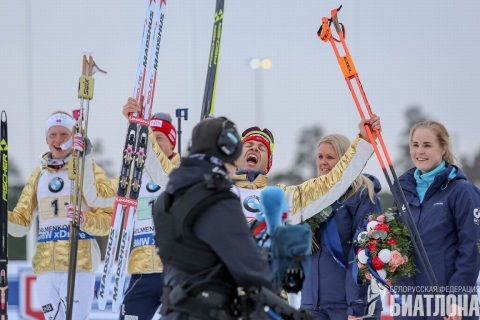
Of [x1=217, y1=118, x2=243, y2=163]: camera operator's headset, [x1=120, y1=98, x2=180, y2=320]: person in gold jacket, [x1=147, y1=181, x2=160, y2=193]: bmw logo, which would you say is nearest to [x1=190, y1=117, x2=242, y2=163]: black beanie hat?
[x1=217, y1=118, x2=243, y2=163]: camera operator's headset

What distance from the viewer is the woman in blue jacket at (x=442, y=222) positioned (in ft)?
11.5

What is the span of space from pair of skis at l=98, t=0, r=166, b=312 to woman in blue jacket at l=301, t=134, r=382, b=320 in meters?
1.04

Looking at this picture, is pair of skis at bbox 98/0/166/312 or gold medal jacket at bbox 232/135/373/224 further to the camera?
pair of skis at bbox 98/0/166/312

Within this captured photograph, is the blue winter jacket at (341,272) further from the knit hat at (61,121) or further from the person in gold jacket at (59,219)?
the knit hat at (61,121)

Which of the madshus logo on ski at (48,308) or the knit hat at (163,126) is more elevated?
the knit hat at (163,126)

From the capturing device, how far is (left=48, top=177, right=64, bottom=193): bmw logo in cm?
495

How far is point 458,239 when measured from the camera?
11.8 ft

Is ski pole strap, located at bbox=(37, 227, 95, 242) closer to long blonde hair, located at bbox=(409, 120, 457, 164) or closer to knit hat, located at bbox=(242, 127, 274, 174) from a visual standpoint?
knit hat, located at bbox=(242, 127, 274, 174)

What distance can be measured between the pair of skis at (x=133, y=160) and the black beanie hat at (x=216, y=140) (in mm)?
1777

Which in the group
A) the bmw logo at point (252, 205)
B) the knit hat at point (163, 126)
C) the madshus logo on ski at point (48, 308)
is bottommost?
the madshus logo on ski at point (48, 308)

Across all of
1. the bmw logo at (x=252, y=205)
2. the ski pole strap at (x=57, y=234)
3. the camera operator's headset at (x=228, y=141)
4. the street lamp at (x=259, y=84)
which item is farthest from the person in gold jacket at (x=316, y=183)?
the street lamp at (x=259, y=84)

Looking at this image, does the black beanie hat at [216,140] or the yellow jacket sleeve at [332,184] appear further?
the yellow jacket sleeve at [332,184]

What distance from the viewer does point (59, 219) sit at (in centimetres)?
490

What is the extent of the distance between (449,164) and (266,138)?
0.92m
